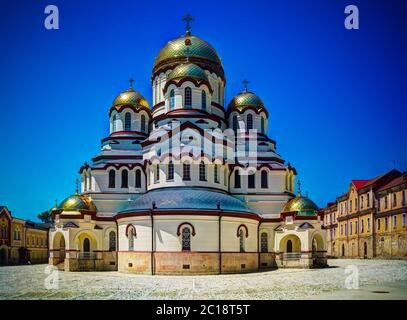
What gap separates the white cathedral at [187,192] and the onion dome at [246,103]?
11cm

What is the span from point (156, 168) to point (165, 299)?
16.7 metres

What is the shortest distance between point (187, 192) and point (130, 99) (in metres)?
13.7

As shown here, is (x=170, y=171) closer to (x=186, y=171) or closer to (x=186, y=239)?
(x=186, y=171)

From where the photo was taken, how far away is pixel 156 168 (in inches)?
1313

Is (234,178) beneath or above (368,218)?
above

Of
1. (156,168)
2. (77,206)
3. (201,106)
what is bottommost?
(77,206)

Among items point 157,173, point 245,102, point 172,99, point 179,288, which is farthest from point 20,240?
point 179,288

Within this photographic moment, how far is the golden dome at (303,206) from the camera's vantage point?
34.7m

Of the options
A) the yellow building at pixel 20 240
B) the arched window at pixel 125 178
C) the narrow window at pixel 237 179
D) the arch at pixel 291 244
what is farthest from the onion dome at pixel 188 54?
the yellow building at pixel 20 240

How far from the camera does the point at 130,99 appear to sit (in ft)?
133

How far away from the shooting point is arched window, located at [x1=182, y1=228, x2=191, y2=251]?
28.9m
